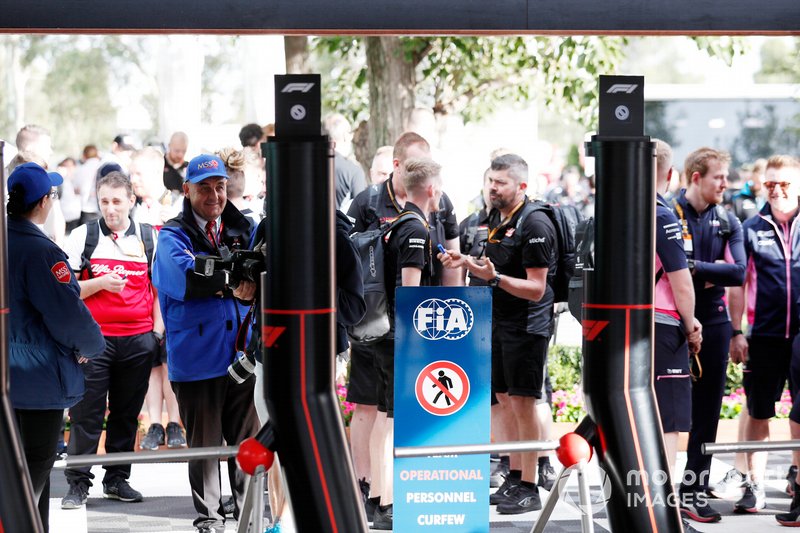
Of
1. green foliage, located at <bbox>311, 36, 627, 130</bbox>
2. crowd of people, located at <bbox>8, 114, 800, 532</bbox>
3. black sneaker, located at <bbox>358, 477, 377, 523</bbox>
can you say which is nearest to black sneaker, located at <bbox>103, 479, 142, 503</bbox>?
crowd of people, located at <bbox>8, 114, 800, 532</bbox>

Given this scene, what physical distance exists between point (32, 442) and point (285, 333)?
5.15 ft

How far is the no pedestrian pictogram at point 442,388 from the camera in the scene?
5.70 m

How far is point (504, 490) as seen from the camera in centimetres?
704

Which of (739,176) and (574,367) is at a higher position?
(739,176)

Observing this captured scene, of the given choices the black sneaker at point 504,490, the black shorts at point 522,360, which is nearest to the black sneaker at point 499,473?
the black sneaker at point 504,490

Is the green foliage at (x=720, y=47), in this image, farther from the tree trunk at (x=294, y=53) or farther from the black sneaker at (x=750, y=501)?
the black sneaker at (x=750, y=501)

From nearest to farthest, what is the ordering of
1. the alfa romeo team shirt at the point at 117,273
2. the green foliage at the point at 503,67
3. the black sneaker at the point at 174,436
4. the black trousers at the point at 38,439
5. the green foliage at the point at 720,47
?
the black trousers at the point at 38,439, the alfa romeo team shirt at the point at 117,273, the black sneaker at the point at 174,436, the green foliage at the point at 720,47, the green foliage at the point at 503,67

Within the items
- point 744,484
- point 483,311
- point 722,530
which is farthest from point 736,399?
point 483,311

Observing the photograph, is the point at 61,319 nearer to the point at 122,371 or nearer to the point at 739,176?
the point at 122,371

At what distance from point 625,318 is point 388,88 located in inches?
278

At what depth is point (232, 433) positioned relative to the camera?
6031mm

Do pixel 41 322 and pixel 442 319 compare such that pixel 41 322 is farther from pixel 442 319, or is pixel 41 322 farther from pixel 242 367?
pixel 442 319

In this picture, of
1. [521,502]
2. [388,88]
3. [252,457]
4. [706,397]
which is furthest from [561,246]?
[388,88]

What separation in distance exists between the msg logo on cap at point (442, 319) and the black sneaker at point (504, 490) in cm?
165
